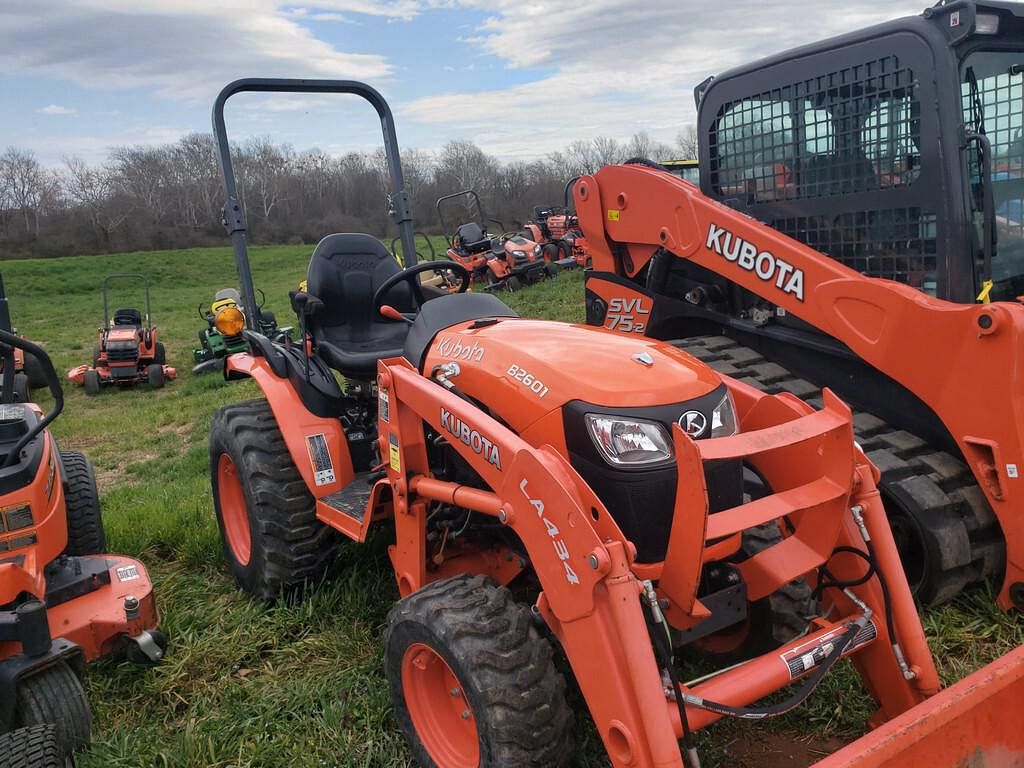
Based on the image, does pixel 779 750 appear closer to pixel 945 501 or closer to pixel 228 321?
pixel 945 501

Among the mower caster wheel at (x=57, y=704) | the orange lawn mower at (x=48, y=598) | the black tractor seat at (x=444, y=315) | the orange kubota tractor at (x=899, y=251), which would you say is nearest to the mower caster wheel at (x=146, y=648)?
the orange lawn mower at (x=48, y=598)

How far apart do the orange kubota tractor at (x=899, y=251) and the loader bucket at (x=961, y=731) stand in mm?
1228

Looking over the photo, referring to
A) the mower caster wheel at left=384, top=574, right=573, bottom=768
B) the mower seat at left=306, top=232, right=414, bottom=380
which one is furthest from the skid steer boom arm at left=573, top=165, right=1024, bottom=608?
the mower caster wheel at left=384, top=574, right=573, bottom=768

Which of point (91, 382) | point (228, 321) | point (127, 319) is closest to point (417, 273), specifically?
point (228, 321)

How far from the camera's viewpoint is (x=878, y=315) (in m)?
3.69

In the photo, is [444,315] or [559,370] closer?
[559,370]

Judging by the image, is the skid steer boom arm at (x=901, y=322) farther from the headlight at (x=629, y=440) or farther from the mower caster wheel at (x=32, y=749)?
the mower caster wheel at (x=32, y=749)

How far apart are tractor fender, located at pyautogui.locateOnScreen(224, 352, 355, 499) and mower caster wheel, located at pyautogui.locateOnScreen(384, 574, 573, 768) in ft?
3.70

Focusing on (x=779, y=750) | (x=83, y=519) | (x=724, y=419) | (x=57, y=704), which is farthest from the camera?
(x=83, y=519)

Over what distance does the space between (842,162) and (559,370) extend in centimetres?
235

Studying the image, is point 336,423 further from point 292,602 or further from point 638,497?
point 638,497

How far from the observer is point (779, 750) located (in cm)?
275

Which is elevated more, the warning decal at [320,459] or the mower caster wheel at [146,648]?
the warning decal at [320,459]

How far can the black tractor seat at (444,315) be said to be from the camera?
315 centimetres
